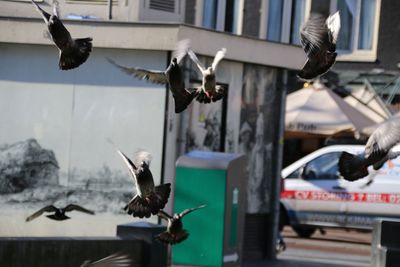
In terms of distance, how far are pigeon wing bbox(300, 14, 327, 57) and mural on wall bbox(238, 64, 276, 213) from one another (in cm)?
754

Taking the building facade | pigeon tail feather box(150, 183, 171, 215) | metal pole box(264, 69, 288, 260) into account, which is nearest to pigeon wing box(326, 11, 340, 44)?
pigeon tail feather box(150, 183, 171, 215)

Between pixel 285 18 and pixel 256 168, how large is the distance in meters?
5.73

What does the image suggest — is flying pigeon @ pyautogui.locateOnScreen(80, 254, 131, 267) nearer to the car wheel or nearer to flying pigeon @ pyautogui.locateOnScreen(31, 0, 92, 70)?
flying pigeon @ pyautogui.locateOnScreen(31, 0, 92, 70)

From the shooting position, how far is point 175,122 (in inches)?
609

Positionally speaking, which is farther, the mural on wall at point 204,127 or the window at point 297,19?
the window at point 297,19

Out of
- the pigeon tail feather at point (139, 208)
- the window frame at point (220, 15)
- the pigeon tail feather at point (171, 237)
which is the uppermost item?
the window frame at point (220, 15)

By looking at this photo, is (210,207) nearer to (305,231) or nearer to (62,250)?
(62,250)

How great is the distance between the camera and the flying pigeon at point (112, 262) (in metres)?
10.2

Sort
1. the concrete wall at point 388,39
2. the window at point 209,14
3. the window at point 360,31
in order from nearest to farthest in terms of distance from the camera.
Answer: the window at point 209,14, the window at point 360,31, the concrete wall at point 388,39

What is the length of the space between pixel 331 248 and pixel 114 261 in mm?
11285

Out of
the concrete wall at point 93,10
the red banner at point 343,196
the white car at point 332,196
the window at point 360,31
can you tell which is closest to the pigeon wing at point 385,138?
the concrete wall at point 93,10

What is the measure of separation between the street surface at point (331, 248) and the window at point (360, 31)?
641cm

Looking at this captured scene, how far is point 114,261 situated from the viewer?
1056 centimetres

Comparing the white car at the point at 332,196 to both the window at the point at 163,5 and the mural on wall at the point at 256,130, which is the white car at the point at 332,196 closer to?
the mural on wall at the point at 256,130
